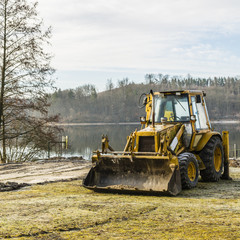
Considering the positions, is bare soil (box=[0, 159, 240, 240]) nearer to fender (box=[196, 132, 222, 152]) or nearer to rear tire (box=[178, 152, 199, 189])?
rear tire (box=[178, 152, 199, 189])

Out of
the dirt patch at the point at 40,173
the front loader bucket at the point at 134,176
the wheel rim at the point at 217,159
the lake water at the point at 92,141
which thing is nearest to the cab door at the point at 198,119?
the wheel rim at the point at 217,159

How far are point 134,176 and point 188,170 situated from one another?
1.36 m

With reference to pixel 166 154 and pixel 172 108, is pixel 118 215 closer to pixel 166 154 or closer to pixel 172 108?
pixel 166 154

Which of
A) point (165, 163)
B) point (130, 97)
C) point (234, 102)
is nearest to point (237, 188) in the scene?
point (165, 163)

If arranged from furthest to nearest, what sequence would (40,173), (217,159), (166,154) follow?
(40,173) < (217,159) < (166,154)

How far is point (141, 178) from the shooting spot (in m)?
9.13

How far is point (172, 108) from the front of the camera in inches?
416

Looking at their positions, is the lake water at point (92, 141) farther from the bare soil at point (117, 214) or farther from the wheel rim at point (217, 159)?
the bare soil at point (117, 214)

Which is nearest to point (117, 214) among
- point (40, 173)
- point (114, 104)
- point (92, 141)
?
point (40, 173)

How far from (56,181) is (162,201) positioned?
4435 mm

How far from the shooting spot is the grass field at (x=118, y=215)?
5691 mm

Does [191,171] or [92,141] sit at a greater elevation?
[92,141]

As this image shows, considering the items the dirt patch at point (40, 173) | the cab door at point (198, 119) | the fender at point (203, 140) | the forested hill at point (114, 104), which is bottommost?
the dirt patch at point (40, 173)

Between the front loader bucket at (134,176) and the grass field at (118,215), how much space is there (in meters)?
0.20
